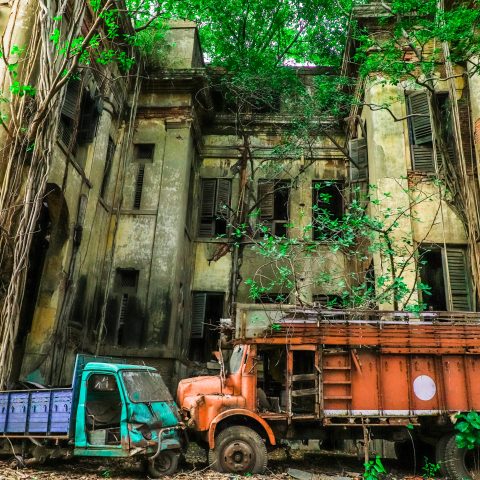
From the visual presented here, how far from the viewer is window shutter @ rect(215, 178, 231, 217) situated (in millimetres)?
16719

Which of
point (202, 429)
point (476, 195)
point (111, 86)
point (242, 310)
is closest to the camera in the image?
point (202, 429)

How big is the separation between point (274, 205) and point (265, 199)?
463 millimetres

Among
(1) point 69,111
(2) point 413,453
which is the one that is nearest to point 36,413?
(2) point 413,453

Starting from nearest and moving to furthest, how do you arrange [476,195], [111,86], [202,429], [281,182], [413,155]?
[202,429], [476,195], [413,155], [111,86], [281,182]

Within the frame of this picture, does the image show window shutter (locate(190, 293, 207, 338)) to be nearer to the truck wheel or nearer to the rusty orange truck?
the rusty orange truck

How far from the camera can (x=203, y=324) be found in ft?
50.4

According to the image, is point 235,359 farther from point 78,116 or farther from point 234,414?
point 78,116

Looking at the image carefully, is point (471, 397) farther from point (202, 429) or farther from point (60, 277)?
point (60, 277)

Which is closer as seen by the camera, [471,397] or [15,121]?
[471,397]

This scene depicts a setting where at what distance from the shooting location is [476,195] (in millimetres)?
11109

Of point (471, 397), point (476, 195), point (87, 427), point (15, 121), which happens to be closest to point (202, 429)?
point (87, 427)

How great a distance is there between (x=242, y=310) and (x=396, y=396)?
10.1 feet

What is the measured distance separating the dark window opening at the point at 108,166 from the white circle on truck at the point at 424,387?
32.7ft

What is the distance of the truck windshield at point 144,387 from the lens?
7680 mm
